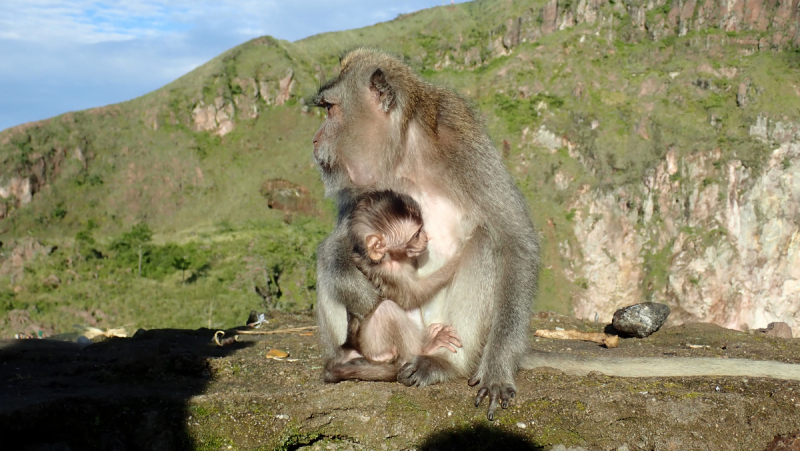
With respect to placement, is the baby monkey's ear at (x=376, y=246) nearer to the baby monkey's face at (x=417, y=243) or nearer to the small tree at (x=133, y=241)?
the baby monkey's face at (x=417, y=243)

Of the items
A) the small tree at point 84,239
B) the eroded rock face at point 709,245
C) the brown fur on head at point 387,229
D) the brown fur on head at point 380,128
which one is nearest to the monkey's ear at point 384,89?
the brown fur on head at point 380,128

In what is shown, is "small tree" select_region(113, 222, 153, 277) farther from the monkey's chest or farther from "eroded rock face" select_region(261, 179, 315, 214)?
the monkey's chest

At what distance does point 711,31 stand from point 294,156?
95.7 ft

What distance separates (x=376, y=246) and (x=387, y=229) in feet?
0.35

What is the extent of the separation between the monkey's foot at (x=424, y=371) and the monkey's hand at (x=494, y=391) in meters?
0.25

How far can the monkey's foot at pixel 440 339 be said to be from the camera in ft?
11.5

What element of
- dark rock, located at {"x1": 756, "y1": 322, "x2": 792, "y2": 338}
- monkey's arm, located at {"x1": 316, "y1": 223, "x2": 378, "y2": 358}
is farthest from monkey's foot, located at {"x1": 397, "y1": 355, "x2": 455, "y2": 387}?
dark rock, located at {"x1": 756, "y1": 322, "x2": 792, "y2": 338}

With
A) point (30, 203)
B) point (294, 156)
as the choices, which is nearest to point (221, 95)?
point (294, 156)

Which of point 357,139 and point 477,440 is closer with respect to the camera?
point 477,440

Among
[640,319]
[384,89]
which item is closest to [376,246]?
[384,89]

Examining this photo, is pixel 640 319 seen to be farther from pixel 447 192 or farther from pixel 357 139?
pixel 357 139

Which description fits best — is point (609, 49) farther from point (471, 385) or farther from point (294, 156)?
point (471, 385)

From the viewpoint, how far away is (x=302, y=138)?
41906 millimetres

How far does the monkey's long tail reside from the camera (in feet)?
11.5
